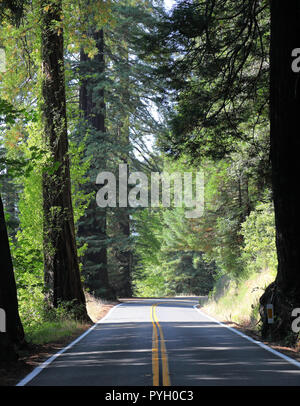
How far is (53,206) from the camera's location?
20875mm

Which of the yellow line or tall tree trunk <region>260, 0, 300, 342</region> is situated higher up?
tall tree trunk <region>260, 0, 300, 342</region>

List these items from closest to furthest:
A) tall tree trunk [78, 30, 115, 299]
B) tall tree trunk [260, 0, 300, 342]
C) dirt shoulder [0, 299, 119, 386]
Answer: dirt shoulder [0, 299, 119, 386], tall tree trunk [260, 0, 300, 342], tall tree trunk [78, 30, 115, 299]

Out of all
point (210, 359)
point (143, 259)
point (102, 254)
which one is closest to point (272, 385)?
point (210, 359)

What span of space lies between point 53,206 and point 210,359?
34.3 ft

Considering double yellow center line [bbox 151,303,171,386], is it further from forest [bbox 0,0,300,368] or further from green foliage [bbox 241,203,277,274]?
green foliage [bbox 241,203,277,274]

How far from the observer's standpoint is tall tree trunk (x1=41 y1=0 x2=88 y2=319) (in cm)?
2077

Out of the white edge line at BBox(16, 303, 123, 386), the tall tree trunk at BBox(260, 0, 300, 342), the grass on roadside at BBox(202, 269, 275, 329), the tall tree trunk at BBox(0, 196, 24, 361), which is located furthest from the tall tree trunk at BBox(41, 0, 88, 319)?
the tall tree trunk at BBox(260, 0, 300, 342)

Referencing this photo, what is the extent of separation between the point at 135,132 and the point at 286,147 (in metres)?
25.8

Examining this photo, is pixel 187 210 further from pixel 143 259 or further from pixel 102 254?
pixel 102 254

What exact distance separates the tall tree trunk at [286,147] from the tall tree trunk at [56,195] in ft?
28.7

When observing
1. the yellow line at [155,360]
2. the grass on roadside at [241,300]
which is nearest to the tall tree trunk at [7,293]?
the yellow line at [155,360]

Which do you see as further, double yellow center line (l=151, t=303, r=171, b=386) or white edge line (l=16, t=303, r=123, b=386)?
white edge line (l=16, t=303, r=123, b=386)

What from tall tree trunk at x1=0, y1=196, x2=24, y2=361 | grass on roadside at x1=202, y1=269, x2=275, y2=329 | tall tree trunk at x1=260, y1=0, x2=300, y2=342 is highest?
tall tree trunk at x1=260, y1=0, x2=300, y2=342

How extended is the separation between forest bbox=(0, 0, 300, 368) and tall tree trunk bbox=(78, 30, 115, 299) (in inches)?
3.5
